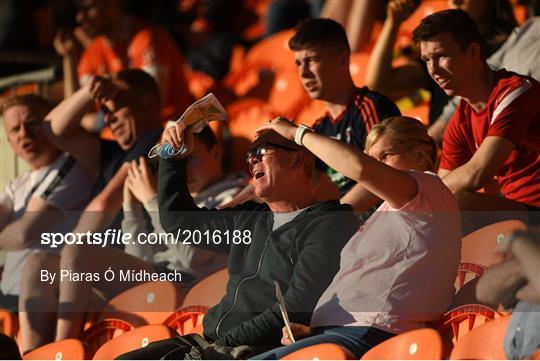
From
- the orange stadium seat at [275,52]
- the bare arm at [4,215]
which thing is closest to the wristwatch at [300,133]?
the bare arm at [4,215]

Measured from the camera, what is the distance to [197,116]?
158 inches

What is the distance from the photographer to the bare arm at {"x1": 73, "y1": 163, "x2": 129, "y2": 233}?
4.86 meters

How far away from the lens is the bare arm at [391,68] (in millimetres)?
5121

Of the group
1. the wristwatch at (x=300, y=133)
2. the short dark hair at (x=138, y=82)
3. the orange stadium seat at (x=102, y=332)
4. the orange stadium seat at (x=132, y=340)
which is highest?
the wristwatch at (x=300, y=133)

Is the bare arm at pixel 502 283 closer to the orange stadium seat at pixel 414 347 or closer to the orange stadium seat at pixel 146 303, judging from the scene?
the orange stadium seat at pixel 414 347

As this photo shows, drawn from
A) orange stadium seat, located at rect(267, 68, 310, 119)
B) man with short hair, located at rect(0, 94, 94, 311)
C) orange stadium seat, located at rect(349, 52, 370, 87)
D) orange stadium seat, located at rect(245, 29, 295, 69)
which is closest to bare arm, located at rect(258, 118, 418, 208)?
man with short hair, located at rect(0, 94, 94, 311)

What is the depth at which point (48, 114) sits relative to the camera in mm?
5324

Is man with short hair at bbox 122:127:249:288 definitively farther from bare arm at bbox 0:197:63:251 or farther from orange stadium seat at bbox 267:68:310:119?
orange stadium seat at bbox 267:68:310:119

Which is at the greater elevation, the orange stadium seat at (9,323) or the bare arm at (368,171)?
the bare arm at (368,171)

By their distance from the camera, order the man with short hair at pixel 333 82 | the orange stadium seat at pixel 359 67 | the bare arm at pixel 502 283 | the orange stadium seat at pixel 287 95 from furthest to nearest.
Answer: the orange stadium seat at pixel 287 95
the orange stadium seat at pixel 359 67
the man with short hair at pixel 333 82
the bare arm at pixel 502 283

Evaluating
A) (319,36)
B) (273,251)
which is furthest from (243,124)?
(273,251)

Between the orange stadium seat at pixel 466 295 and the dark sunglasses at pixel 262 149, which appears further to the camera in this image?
the dark sunglasses at pixel 262 149

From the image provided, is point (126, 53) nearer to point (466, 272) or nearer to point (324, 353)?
point (466, 272)

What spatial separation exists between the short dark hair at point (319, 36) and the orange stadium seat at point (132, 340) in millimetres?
1227
